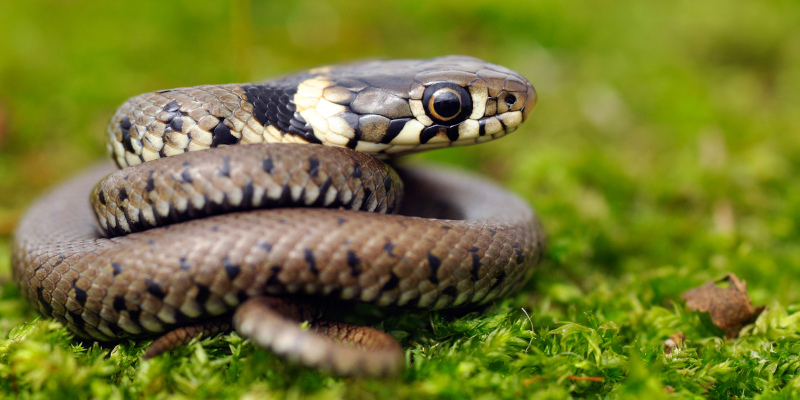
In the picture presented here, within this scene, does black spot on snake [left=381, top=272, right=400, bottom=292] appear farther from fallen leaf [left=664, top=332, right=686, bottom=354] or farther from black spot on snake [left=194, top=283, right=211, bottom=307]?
fallen leaf [left=664, top=332, right=686, bottom=354]

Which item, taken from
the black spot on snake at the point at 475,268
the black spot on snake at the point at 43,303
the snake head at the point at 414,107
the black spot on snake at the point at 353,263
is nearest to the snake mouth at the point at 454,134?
the snake head at the point at 414,107

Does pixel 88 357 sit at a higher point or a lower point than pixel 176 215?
lower

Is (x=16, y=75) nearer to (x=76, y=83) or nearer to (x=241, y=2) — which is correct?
(x=76, y=83)

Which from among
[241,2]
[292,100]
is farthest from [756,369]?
[241,2]

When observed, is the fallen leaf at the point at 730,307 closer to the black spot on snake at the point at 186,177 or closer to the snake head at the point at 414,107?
the snake head at the point at 414,107

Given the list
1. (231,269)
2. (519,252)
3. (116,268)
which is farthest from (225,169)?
(519,252)

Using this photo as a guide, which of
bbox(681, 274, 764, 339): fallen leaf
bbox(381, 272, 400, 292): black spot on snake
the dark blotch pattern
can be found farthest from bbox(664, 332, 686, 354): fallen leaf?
the dark blotch pattern
